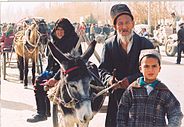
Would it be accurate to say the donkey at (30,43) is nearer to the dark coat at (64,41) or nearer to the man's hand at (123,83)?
the dark coat at (64,41)

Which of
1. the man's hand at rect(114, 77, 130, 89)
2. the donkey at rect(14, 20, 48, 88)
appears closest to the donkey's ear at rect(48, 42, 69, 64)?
the man's hand at rect(114, 77, 130, 89)

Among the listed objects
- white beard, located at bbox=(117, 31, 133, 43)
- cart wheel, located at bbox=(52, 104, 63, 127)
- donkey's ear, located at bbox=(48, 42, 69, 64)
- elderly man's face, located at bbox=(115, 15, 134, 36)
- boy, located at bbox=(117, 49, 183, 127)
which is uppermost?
elderly man's face, located at bbox=(115, 15, 134, 36)

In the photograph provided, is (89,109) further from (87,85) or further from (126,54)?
(126,54)

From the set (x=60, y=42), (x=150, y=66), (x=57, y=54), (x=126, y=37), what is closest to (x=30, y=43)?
(x=60, y=42)

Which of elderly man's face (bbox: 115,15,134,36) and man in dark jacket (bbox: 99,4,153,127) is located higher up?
elderly man's face (bbox: 115,15,134,36)

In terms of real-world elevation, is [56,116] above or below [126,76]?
below

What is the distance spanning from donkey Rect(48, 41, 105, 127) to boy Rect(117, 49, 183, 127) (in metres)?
0.25

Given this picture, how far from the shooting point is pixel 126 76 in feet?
7.43

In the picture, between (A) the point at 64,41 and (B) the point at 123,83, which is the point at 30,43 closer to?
(A) the point at 64,41

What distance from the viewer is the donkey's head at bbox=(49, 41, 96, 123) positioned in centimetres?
211

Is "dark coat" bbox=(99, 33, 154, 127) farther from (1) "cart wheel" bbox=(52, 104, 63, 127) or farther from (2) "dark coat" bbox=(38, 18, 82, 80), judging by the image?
(1) "cart wheel" bbox=(52, 104, 63, 127)

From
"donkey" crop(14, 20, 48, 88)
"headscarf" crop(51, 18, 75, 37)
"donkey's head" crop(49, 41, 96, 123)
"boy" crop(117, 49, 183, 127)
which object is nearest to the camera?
"boy" crop(117, 49, 183, 127)

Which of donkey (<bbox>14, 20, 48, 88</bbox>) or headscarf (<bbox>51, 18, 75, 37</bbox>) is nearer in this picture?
headscarf (<bbox>51, 18, 75, 37</bbox>)

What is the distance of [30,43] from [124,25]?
6.21 ft
